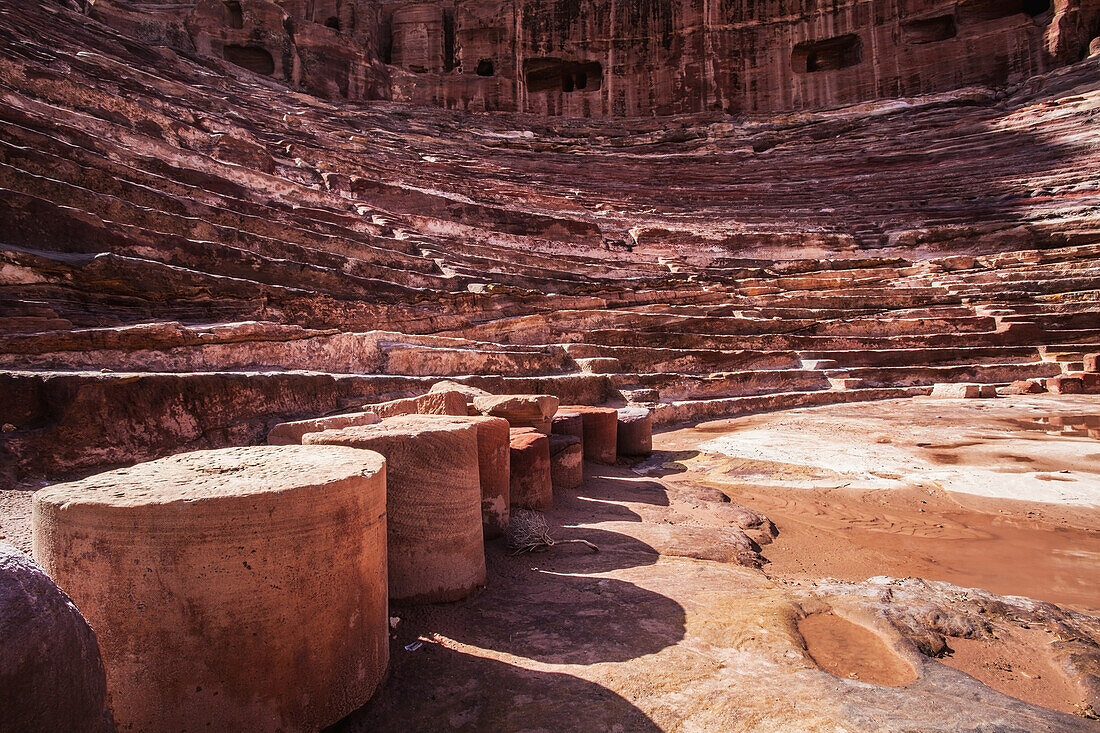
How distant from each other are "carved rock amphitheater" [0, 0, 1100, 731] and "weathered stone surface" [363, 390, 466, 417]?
0.11 feet

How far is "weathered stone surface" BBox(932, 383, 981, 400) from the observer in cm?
875

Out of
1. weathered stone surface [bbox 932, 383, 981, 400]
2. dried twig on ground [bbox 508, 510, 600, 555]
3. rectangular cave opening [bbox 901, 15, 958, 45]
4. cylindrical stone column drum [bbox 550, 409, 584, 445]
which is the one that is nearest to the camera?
dried twig on ground [bbox 508, 510, 600, 555]

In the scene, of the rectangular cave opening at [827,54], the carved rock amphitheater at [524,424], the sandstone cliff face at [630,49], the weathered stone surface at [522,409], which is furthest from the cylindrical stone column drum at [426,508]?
the rectangular cave opening at [827,54]

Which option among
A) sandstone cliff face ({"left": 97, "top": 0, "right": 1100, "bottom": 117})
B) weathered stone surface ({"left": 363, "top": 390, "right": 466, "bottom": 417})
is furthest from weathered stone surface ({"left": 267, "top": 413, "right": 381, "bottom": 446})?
sandstone cliff face ({"left": 97, "top": 0, "right": 1100, "bottom": 117})

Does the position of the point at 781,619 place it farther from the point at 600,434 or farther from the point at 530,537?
the point at 600,434

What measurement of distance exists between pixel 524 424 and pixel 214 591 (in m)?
3.01

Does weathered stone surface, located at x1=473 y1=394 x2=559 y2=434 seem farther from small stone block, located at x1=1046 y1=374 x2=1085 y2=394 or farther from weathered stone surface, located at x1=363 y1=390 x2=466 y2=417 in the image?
small stone block, located at x1=1046 y1=374 x2=1085 y2=394

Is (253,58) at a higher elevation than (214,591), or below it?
higher

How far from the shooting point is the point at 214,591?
1.50 m

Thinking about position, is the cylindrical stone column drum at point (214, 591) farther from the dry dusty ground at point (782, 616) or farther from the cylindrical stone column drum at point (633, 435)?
the cylindrical stone column drum at point (633, 435)

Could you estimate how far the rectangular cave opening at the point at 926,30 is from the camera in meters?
24.7

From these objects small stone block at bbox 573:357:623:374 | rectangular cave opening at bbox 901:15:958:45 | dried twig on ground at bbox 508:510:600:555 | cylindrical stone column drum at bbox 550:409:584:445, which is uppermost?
rectangular cave opening at bbox 901:15:958:45

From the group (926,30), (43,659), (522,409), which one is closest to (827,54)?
(926,30)

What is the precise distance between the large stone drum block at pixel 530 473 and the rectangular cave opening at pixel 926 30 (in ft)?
97.1
